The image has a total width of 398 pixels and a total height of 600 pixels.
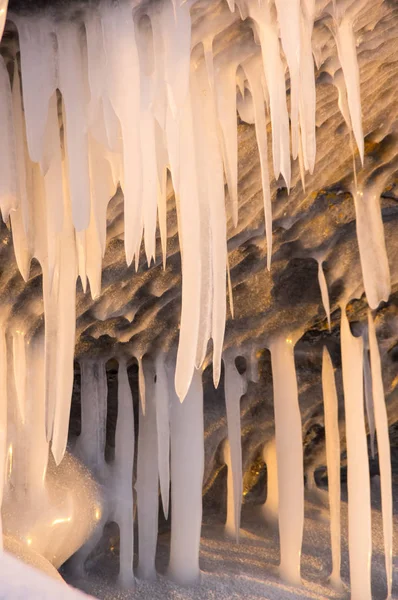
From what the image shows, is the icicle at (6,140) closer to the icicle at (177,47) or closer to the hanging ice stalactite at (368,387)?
the icicle at (177,47)

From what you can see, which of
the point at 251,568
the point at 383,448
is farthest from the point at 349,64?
the point at 251,568

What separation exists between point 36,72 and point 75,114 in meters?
0.13

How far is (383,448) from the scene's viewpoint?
348 cm

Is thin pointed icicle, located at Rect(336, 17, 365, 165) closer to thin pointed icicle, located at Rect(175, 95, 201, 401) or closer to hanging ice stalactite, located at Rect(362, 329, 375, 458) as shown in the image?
thin pointed icicle, located at Rect(175, 95, 201, 401)

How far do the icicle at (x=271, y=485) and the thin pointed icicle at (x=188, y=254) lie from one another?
2023mm

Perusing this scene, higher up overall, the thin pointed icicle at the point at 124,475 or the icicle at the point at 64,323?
the icicle at the point at 64,323

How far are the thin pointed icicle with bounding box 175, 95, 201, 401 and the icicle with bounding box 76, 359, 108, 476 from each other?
4.60 ft

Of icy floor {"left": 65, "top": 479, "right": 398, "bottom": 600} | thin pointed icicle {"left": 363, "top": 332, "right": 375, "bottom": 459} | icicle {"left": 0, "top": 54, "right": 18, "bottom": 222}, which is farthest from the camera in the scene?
thin pointed icicle {"left": 363, "top": 332, "right": 375, "bottom": 459}

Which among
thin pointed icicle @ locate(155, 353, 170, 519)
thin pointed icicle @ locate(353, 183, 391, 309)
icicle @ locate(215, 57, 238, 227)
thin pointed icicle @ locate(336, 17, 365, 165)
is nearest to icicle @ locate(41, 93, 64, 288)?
icicle @ locate(215, 57, 238, 227)

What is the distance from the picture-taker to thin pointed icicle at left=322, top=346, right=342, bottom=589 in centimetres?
353

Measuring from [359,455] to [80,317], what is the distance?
1.26 meters

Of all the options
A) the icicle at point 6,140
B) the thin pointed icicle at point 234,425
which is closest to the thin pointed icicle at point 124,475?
the thin pointed icicle at point 234,425

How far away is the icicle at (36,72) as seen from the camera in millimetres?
1964

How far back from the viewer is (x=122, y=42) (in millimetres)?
1947
